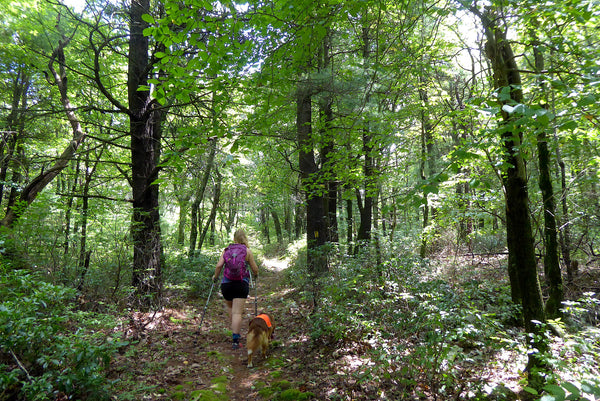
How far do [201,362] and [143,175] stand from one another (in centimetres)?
408

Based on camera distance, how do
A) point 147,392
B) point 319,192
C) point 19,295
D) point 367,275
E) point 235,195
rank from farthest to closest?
point 235,195
point 319,192
point 367,275
point 147,392
point 19,295

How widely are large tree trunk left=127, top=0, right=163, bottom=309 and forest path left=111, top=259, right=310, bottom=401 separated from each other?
0.79 meters

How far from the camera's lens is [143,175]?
649cm

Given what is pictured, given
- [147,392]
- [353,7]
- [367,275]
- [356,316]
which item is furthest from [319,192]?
[147,392]

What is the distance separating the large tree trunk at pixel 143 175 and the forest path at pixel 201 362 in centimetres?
79

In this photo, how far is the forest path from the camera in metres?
3.82

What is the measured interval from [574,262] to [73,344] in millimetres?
9383

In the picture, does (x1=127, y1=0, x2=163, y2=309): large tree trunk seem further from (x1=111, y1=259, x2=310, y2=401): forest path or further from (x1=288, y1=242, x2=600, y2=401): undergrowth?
(x1=288, y1=242, x2=600, y2=401): undergrowth

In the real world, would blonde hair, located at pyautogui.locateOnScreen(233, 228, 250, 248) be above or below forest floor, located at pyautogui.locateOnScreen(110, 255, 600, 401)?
above

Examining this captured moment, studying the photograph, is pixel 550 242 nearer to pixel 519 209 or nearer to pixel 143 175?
pixel 519 209

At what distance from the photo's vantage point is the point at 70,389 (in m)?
2.73

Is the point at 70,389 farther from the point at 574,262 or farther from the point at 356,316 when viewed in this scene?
the point at 574,262

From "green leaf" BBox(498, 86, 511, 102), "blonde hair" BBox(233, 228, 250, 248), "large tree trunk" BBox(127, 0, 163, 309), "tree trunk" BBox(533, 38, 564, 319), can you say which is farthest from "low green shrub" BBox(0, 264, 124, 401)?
"tree trunk" BBox(533, 38, 564, 319)

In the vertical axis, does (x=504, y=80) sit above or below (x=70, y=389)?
above
